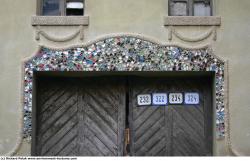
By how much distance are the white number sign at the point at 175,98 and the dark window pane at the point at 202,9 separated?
1.56 metres

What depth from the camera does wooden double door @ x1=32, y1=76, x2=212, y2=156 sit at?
983 centimetres

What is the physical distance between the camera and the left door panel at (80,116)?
32.2 feet

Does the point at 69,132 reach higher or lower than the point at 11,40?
lower

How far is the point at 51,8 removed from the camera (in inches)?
386

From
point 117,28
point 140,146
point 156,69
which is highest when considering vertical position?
point 117,28

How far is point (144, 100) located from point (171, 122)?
2.16ft

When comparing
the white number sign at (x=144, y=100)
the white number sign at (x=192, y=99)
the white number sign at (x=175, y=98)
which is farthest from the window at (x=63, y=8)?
the white number sign at (x=192, y=99)

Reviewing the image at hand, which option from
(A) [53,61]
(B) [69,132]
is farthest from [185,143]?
(A) [53,61]

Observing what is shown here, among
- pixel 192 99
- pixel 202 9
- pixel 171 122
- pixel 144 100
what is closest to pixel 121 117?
pixel 144 100

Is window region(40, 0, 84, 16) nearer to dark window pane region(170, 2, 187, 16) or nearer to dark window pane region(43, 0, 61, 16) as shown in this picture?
dark window pane region(43, 0, 61, 16)

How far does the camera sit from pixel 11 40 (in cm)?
950

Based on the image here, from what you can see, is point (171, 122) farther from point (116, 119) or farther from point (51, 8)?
point (51, 8)

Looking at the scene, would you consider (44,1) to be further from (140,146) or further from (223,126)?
(223,126)

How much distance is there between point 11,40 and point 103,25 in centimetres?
170
